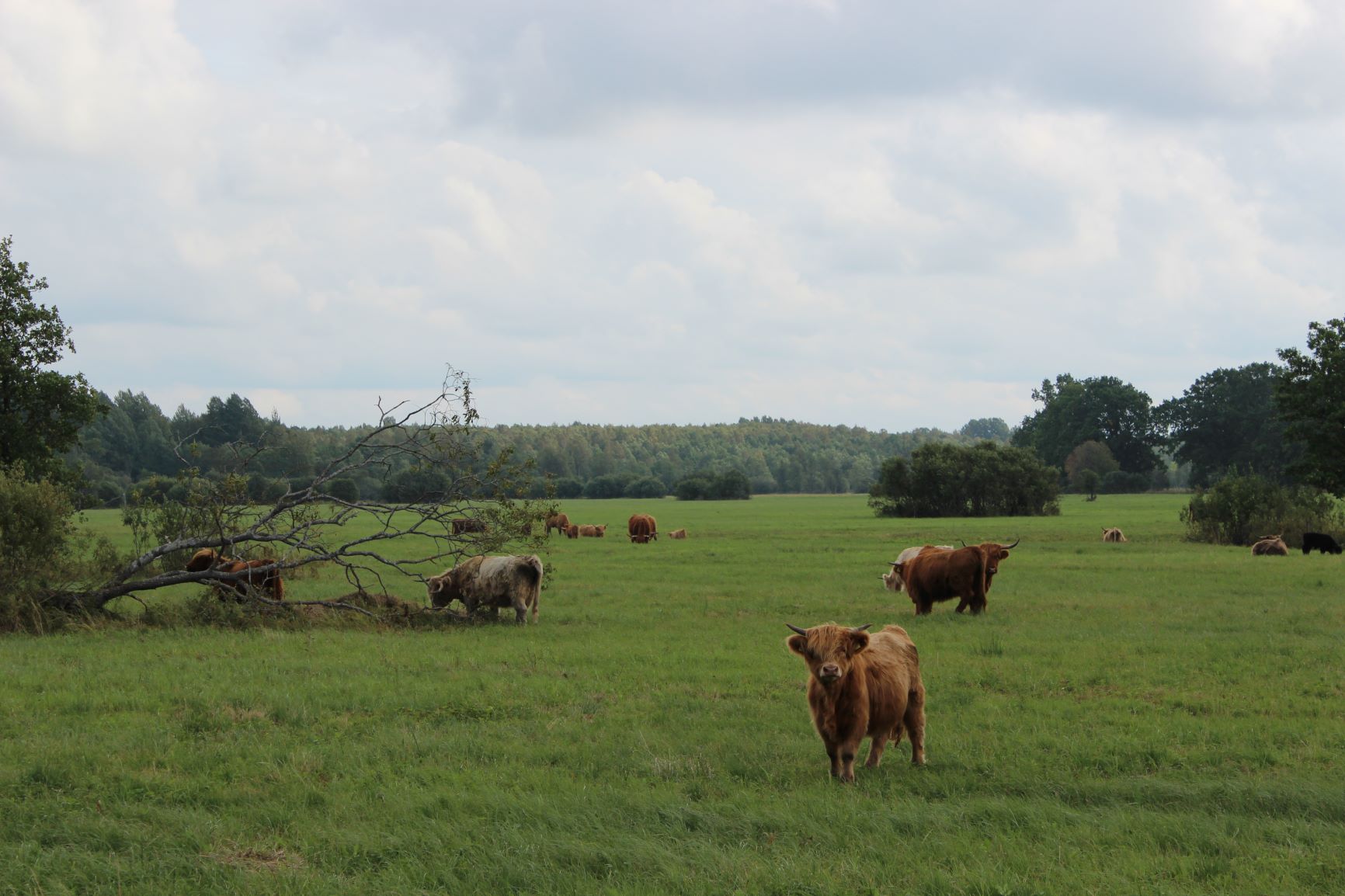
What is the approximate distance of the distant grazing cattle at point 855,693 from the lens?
7879 mm

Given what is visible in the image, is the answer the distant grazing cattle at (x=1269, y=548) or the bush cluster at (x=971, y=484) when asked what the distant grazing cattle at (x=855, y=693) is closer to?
the distant grazing cattle at (x=1269, y=548)

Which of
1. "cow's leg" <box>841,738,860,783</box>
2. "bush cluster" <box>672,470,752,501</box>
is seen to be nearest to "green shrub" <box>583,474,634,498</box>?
"bush cluster" <box>672,470,752,501</box>

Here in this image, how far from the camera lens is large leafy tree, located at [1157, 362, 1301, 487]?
99.8 m

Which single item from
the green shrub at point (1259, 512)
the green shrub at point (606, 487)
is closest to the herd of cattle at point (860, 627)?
the green shrub at point (1259, 512)

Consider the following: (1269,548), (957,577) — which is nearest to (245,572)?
(957,577)

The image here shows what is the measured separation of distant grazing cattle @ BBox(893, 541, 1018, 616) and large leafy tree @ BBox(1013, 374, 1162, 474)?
95196 mm

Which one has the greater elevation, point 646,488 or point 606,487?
point 606,487

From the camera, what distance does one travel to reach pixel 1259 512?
37312 millimetres

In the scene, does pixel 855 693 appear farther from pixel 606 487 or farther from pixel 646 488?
pixel 606 487

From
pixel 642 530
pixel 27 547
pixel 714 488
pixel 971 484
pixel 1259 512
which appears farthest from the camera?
pixel 714 488

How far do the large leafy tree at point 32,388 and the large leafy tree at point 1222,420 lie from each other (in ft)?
322

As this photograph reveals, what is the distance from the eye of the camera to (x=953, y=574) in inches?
723

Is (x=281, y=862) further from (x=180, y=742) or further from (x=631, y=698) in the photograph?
(x=631, y=698)

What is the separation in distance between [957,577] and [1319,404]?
21.1 m
